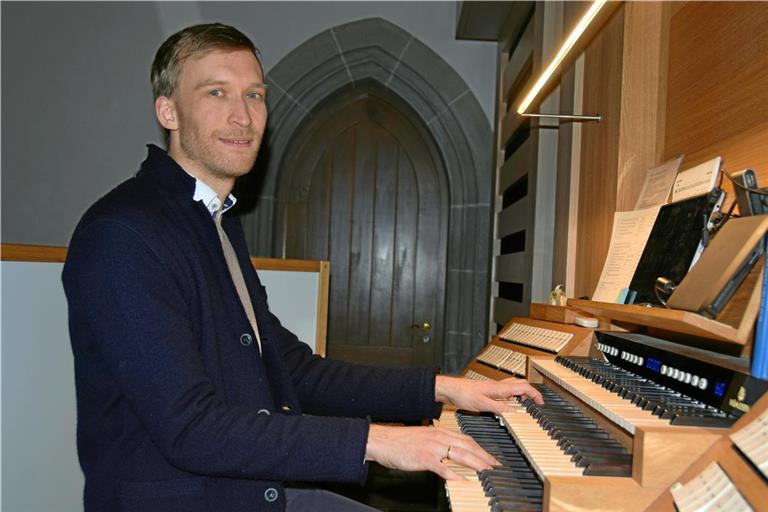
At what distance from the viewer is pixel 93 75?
4.43m

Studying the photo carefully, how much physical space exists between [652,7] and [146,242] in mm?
1707

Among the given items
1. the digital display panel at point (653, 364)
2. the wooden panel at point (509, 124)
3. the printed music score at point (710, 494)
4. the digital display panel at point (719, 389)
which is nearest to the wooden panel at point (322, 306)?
the wooden panel at point (509, 124)

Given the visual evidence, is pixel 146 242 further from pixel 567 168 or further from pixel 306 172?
pixel 306 172

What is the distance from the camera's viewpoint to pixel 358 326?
478cm

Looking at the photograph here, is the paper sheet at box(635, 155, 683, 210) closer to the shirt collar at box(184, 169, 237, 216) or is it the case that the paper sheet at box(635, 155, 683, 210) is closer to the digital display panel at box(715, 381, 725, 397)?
the digital display panel at box(715, 381, 725, 397)

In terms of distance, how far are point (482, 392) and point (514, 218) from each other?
6.69ft

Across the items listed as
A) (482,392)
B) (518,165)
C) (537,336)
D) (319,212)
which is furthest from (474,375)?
(319,212)

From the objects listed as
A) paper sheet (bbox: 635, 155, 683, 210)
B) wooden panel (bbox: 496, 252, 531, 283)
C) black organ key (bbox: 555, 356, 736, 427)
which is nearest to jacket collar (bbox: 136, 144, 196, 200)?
black organ key (bbox: 555, 356, 736, 427)

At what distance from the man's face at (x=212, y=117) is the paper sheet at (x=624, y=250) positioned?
1.02 metres

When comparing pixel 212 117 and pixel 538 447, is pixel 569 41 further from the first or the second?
pixel 538 447

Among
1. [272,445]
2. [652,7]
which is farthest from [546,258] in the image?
[272,445]

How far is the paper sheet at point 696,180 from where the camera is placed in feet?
5.39

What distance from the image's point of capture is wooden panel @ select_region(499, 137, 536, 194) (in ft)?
10.9

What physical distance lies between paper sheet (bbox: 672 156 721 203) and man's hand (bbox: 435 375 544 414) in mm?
592
